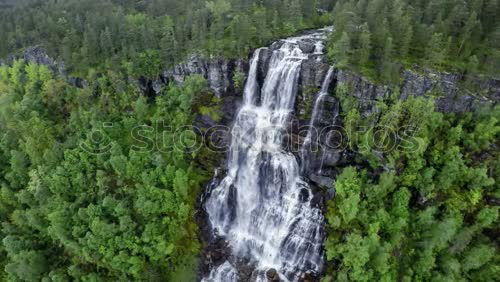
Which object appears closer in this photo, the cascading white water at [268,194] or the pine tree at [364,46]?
the cascading white water at [268,194]

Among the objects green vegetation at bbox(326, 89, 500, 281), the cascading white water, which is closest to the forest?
green vegetation at bbox(326, 89, 500, 281)

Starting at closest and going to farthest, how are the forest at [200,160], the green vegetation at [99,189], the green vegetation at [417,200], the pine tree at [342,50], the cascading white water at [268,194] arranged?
1. the green vegetation at [417,200]
2. the forest at [200,160]
3. the cascading white water at [268,194]
4. the pine tree at [342,50]
5. the green vegetation at [99,189]

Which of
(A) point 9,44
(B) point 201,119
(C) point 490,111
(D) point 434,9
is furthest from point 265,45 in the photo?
(A) point 9,44

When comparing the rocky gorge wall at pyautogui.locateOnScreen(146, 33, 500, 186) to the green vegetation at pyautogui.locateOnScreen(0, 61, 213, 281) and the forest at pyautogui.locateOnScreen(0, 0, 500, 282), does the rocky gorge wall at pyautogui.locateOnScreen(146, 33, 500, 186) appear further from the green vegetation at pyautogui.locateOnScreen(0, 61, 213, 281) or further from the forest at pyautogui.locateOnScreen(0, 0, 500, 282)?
the green vegetation at pyautogui.locateOnScreen(0, 61, 213, 281)

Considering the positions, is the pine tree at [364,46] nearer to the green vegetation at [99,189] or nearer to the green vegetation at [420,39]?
the green vegetation at [420,39]

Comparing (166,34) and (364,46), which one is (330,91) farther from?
(166,34)

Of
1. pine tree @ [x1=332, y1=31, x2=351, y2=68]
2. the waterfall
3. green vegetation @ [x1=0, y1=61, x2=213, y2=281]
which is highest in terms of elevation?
pine tree @ [x1=332, y1=31, x2=351, y2=68]

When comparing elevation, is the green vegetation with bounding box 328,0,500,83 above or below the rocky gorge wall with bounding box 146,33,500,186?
above

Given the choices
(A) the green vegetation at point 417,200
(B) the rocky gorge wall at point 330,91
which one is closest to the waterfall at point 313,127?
(B) the rocky gorge wall at point 330,91
